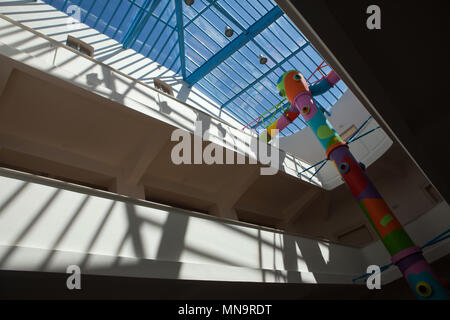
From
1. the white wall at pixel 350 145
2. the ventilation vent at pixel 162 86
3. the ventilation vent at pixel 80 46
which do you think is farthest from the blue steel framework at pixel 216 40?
the ventilation vent at pixel 80 46

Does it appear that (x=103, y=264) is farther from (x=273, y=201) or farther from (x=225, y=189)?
(x=273, y=201)

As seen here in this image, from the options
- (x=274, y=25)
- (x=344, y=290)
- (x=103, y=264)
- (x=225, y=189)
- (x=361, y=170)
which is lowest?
(x=344, y=290)

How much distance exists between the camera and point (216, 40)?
57.9 ft

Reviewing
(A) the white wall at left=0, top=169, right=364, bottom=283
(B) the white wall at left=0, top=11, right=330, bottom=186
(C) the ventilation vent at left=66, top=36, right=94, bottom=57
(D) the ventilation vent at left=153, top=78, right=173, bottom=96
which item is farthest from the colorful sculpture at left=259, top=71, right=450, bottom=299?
(C) the ventilation vent at left=66, top=36, right=94, bottom=57

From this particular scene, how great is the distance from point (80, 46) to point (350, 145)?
484 inches

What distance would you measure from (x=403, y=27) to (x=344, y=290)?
882cm

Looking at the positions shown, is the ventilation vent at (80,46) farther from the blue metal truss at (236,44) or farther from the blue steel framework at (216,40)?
the blue metal truss at (236,44)

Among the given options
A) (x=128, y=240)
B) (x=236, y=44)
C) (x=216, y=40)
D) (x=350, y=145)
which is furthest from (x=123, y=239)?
(x=216, y=40)

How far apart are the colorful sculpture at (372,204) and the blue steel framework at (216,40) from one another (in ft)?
16.4

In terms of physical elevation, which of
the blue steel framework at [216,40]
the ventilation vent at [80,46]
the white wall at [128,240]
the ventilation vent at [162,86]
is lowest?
the white wall at [128,240]

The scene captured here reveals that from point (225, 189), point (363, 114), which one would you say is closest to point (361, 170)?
point (225, 189)

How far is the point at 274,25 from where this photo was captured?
56.7 ft

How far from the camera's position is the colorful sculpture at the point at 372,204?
7.98 metres

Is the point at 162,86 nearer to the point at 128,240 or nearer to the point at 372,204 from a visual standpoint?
the point at 372,204
